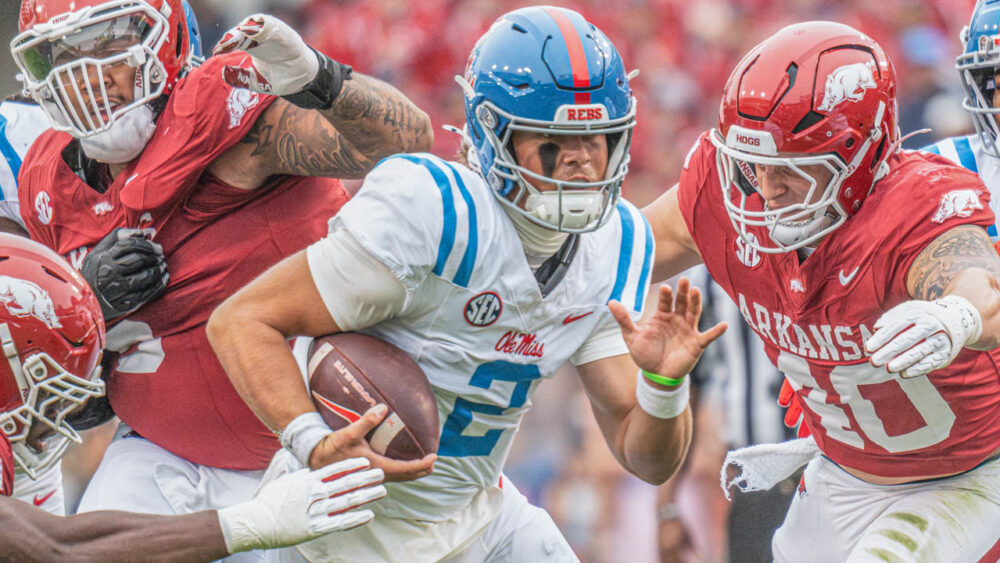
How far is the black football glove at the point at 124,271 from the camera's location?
3238 mm

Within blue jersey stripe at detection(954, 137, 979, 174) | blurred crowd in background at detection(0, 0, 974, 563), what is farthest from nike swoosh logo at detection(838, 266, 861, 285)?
blurred crowd in background at detection(0, 0, 974, 563)

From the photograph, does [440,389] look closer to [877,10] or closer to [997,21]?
[997,21]

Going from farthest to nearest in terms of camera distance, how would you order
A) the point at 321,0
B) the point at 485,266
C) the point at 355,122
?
the point at 321,0 → the point at 355,122 → the point at 485,266

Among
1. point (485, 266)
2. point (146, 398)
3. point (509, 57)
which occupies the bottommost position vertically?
point (146, 398)

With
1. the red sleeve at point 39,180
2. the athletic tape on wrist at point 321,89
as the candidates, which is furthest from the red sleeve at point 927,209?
→ the red sleeve at point 39,180

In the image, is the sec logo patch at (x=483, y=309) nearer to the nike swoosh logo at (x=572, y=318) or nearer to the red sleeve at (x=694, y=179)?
the nike swoosh logo at (x=572, y=318)

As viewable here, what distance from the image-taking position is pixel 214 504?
11.2 ft

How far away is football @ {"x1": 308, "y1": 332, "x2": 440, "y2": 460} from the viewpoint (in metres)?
2.66

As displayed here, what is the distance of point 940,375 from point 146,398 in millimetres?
2161

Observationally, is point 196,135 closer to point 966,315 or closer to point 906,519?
point 966,315

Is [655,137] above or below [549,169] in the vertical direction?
below

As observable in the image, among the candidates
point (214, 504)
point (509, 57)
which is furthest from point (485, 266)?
point (214, 504)

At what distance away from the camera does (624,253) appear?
3098 mm

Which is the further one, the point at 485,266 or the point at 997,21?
the point at 997,21
